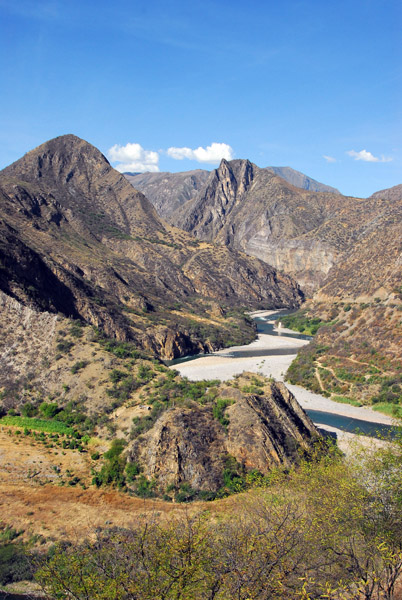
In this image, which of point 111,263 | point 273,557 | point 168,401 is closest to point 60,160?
point 111,263

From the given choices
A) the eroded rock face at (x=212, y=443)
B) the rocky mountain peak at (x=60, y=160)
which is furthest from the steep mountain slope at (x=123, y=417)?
the rocky mountain peak at (x=60, y=160)

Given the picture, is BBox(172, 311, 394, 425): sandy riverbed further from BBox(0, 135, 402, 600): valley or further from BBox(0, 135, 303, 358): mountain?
BBox(0, 135, 303, 358): mountain

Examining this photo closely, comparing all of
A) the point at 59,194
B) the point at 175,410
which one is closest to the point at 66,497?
the point at 175,410

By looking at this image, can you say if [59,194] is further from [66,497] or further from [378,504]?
[378,504]

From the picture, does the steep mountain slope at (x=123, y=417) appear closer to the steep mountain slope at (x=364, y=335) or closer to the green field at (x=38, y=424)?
the green field at (x=38, y=424)

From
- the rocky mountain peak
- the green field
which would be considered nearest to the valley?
the green field

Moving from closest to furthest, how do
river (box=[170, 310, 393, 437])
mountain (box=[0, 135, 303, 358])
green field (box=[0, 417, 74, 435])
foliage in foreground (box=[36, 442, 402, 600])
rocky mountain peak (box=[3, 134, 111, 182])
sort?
foliage in foreground (box=[36, 442, 402, 600])
green field (box=[0, 417, 74, 435])
river (box=[170, 310, 393, 437])
mountain (box=[0, 135, 303, 358])
rocky mountain peak (box=[3, 134, 111, 182])
